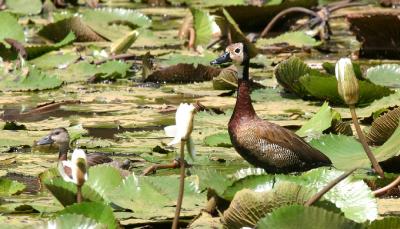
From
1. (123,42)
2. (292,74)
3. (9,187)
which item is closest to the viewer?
(9,187)

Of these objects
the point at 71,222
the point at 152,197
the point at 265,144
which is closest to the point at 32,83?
the point at 265,144

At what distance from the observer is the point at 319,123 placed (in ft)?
18.4

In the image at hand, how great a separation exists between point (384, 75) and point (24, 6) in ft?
16.2

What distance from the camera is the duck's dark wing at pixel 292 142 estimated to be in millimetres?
4906

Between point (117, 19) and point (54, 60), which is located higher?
point (117, 19)

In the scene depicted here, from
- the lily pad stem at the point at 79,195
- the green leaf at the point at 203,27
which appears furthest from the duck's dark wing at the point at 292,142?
the green leaf at the point at 203,27

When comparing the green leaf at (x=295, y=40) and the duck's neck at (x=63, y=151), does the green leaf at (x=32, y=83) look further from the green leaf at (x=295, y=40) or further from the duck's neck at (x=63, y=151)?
the green leaf at (x=295, y=40)

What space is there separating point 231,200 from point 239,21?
612cm

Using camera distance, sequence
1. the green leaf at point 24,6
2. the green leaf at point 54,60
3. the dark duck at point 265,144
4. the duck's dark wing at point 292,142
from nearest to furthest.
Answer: the duck's dark wing at point 292,142 < the dark duck at point 265,144 < the green leaf at point 54,60 < the green leaf at point 24,6

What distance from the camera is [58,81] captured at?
23.6ft

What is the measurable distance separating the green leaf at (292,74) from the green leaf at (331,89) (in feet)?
0.24

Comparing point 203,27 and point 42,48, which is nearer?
point 42,48

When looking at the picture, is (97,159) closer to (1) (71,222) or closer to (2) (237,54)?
(2) (237,54)

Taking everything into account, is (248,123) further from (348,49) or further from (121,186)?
(348,49)
